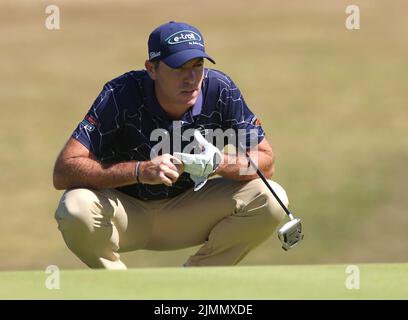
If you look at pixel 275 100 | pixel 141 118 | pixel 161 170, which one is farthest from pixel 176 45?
pixel 275 100

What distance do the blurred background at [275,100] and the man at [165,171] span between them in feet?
15.4

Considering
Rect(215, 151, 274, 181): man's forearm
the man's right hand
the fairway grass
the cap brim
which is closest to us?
the fairway grass

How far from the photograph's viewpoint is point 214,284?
14.8ft

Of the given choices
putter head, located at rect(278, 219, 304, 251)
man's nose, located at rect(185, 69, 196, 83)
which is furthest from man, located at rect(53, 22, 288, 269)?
putter head, located at rect(278, 219, 304, 251)

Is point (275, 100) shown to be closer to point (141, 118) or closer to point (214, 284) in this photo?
point (141, 118)

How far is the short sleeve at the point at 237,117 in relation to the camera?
18.8 feet

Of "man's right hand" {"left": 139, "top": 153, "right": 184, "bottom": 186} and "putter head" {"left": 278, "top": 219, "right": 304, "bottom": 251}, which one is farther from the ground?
"man's right hand" {"left": 139, "top": 153, "right": 184, "bottom": 186}

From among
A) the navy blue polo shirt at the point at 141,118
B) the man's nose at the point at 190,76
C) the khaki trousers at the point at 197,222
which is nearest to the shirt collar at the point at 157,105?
the navy blue polo shirt at the point at 141,118

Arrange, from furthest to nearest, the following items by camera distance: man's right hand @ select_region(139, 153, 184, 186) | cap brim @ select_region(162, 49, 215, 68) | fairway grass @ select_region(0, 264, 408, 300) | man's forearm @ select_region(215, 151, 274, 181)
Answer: man's forearm @ select_region(215, 151, 274, 181)
cap brim @ select_region(162, 49, 215, 68)
man's right hand @ select_region(139, 153, 184, 186)
fairway grass @ select_region(0, 264, 408, 300)

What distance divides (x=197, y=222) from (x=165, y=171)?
650mm

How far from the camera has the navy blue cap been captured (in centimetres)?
552

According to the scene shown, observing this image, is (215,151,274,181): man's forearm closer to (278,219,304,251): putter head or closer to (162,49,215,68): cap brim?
(278,219,304,251): putter head
